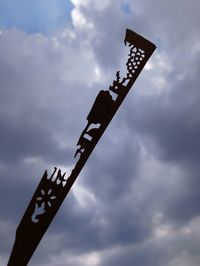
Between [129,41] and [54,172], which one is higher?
[129,41]

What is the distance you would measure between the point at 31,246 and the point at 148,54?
12.6 feet

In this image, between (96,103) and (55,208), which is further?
(96,103)

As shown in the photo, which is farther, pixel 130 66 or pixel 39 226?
pixel 130 66

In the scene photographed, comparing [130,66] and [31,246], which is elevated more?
[130,66]

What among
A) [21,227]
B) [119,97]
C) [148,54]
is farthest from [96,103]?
[21,227]

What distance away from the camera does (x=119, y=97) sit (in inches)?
225

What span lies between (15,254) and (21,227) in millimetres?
397

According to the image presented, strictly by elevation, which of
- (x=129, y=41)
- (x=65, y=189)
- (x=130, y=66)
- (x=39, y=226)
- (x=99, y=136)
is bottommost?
(x=39, y=226)

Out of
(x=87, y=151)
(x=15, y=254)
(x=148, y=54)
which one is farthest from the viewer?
(x=148, y=54)

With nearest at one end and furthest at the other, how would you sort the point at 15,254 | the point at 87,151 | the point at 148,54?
the point at 15,254 → the point at 87,151 → the point at 148,54

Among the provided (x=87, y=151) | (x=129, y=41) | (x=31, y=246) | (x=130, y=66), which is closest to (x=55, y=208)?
(x=31, y=246)

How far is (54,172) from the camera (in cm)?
553

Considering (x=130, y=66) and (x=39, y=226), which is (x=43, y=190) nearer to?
(x=39, y=226)

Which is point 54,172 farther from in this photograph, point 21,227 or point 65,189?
point 21,227
